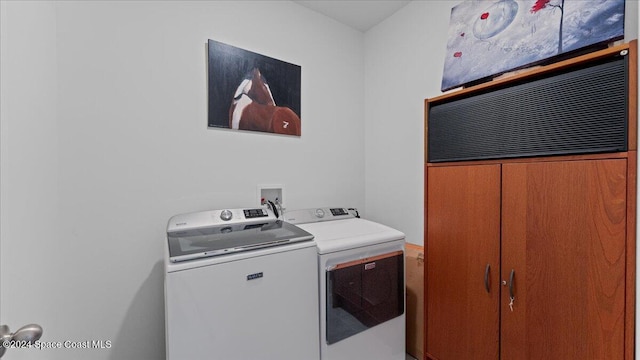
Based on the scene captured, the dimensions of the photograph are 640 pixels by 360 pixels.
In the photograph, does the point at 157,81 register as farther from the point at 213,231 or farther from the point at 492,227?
the point at 492,227

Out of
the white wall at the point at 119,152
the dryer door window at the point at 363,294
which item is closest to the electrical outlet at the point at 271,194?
the white wall at the point at 119,152

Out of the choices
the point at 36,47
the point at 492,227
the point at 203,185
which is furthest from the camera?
the point at 203,185

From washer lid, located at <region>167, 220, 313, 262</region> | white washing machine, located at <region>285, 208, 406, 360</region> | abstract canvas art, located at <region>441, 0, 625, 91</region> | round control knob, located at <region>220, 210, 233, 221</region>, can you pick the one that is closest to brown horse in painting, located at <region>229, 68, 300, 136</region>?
round control knob, located at <region>220, 210, 233, 221</region>

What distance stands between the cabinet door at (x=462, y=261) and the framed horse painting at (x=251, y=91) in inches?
45.4

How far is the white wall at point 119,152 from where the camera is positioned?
992 mm

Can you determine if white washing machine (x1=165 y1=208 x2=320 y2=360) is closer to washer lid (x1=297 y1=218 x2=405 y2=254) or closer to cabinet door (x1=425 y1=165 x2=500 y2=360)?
washer lid (x1=297 y1=218 x2=405 y2=254)

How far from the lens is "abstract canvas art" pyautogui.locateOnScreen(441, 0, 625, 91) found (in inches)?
43.5

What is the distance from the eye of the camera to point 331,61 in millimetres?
2271

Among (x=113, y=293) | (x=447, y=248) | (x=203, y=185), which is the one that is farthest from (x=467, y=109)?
(x=113, y=293)

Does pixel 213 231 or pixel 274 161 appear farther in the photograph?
pixel 274 161

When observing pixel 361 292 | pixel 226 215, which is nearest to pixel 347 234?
pixel 361 292

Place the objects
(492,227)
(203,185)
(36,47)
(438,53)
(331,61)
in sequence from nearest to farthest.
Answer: (36,47)
(492,227)
(203,185)
(438,53)
(331,61)

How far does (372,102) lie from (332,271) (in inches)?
66.4

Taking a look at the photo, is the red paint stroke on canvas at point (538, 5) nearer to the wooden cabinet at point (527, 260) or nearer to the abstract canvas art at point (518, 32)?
the abstract canvas art at point (518, 32)
